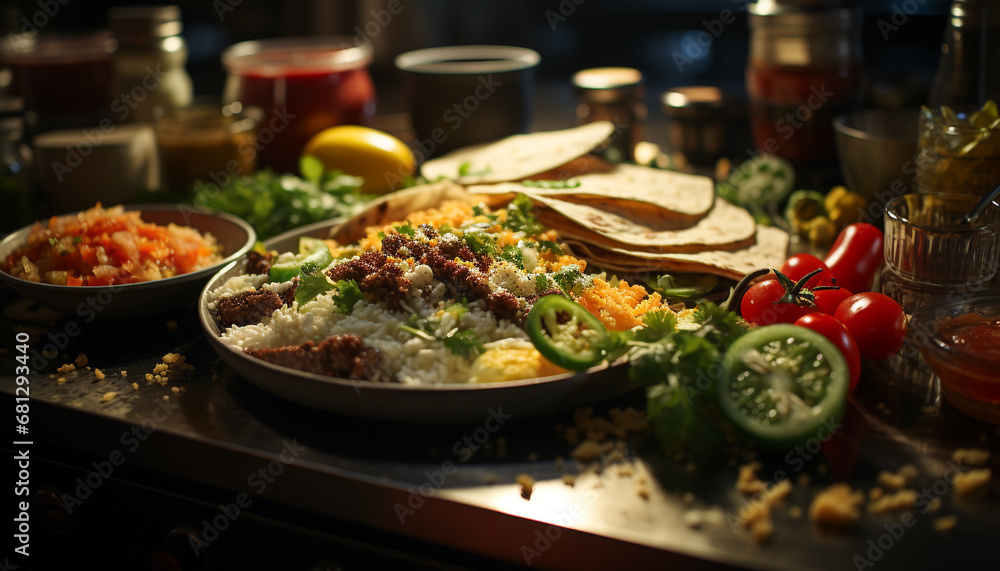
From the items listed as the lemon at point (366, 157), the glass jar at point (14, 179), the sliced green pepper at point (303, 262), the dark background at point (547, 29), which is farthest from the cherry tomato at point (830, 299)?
the dark background at point (547, 29)

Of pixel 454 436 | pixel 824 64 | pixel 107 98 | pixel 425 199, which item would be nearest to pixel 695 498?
pixel 454 436

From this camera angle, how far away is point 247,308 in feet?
5.34

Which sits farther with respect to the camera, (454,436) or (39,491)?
(39,491)

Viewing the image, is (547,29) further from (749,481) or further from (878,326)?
(749,481)

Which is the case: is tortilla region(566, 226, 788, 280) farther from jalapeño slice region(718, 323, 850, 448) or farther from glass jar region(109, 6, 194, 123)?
glass jar region(109, 6, 194, 123)

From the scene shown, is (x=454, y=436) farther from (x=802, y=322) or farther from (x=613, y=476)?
(x=802, y=322)

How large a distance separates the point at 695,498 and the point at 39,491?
1.39 meters

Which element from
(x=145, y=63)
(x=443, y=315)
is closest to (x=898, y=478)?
(x=443, y=315)

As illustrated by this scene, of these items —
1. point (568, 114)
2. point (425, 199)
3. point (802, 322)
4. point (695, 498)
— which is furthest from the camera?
point (568, 114)

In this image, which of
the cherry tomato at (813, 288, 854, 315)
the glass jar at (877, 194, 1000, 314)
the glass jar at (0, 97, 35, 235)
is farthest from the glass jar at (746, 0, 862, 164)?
the glass jar at (0, 97, 35, 235)

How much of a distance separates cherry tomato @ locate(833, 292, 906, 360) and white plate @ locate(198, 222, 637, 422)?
53 cm

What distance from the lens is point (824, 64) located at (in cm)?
248

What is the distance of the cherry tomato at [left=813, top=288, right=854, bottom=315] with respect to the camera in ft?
5.68

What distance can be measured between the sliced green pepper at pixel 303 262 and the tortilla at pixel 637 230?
569mm
